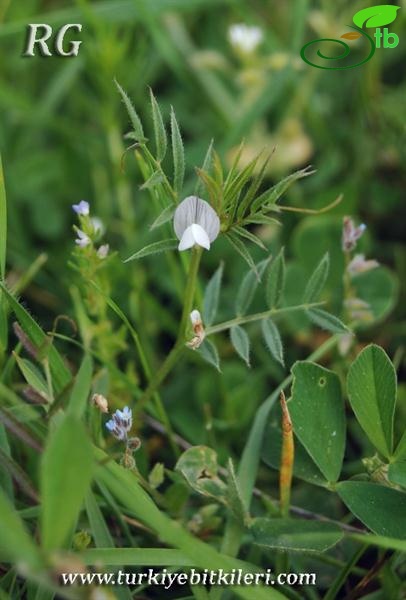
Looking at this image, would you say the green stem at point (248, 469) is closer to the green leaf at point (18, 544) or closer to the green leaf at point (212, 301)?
the green leaf at point (212, 301)

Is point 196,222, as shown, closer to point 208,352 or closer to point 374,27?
point 208,352

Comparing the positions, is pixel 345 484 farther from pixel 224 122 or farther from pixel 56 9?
pixel 56 9

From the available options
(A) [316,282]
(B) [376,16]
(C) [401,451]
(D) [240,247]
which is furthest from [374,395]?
(B) [376,16]

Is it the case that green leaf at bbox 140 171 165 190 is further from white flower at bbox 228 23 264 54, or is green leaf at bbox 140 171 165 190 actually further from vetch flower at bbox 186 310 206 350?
white flower at bbox 228 23 264 54

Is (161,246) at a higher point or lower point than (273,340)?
higher

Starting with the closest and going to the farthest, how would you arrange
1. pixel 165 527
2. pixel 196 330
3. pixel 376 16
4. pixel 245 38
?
pixel 165 527, pixel 196 330, pixel 376 16, pixel 245 38

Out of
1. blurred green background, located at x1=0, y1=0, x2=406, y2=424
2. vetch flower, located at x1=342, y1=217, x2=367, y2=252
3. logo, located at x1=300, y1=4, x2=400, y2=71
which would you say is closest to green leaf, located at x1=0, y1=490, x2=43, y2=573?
vetch flower, located at x1=342, y1=217, x2=367, y2=252
